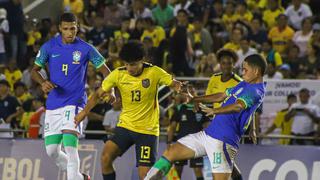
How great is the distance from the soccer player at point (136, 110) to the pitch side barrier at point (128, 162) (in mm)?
2383

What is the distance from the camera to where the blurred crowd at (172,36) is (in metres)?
22.2

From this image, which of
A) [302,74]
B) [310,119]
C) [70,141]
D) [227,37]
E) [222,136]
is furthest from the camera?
[227,37]

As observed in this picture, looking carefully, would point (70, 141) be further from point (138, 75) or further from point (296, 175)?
point (296, 175)

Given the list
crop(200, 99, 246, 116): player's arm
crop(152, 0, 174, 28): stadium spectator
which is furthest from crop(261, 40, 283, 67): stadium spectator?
crop(200, 99, 246, 116): player's arm

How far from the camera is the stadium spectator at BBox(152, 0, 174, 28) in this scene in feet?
84.2

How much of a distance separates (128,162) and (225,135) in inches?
204

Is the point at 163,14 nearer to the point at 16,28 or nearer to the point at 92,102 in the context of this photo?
the point at 16,28

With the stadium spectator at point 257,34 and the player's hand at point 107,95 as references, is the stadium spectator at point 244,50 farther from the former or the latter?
the player's hand at point 107,95

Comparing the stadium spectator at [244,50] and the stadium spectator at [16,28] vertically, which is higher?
the stadium spectator at [16,28]

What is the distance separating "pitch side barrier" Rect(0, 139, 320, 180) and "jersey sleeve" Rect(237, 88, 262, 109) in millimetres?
3373

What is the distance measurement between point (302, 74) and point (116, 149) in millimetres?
8242

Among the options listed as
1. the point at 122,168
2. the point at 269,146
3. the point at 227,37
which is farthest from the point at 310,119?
the point at 227,37

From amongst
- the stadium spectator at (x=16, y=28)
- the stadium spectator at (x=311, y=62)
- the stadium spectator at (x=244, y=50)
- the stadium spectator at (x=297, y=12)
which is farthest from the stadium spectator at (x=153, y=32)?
the stadium spectator at (x=311, y=62)

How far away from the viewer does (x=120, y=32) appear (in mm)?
24953
